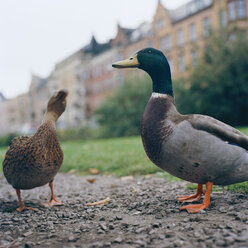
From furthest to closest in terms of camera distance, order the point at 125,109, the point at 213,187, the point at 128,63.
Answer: the point at 125,109 < the point at 213,187 < the point at 128,63

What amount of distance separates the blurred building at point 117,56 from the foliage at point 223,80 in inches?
39.0

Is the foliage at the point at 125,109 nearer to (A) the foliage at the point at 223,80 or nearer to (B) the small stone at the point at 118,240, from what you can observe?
(A) the foliage at the point at 223,80

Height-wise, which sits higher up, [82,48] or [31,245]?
[82,48]

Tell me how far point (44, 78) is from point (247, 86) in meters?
48.1

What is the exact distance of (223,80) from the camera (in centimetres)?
1366

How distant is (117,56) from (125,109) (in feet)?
65.1

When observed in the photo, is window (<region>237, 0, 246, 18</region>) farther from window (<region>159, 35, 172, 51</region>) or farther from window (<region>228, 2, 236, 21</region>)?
window (<region>159, 35, 172, 51</region>)

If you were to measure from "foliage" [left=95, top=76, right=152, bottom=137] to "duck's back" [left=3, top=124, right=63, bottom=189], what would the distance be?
1249cm

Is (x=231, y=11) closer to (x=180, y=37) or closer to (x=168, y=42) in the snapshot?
(x=180, y=37)

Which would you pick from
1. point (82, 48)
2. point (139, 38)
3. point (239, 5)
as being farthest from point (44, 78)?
point (239, 5)

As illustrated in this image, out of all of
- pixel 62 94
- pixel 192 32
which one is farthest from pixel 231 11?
pixel 62 94

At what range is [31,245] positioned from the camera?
2098mm

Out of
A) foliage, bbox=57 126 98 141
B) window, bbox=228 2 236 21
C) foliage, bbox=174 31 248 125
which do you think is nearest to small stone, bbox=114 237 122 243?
foliage, bbox=174 31 248 125

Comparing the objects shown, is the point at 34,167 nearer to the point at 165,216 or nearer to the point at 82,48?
the point at 165,216
